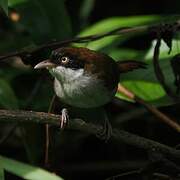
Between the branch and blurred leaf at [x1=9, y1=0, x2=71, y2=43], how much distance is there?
1.64 metres

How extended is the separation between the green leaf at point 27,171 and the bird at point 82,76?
49 centimetres

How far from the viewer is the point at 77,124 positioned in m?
3.17

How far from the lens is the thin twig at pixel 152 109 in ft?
12.6

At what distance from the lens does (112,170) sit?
4910 millimetres

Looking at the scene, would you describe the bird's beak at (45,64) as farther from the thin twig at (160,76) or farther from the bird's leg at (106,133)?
the thin twig at (160,76)

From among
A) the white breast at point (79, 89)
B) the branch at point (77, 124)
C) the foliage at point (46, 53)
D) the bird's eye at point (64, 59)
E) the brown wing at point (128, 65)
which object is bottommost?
the branch at point (77, 124)

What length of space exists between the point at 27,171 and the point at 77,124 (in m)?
0.85

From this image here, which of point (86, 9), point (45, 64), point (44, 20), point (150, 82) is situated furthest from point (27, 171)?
point (86, 9)

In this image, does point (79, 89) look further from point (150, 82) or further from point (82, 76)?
point (150, 82)

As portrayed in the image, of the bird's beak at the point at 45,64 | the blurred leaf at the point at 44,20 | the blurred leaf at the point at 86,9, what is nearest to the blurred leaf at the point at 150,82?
the bird's beak at the point at 45,64

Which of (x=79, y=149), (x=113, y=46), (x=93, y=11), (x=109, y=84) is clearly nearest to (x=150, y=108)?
(x=109, y=84)

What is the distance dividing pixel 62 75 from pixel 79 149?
1424 millimetres

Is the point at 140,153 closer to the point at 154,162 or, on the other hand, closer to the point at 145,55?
the point at 145,55

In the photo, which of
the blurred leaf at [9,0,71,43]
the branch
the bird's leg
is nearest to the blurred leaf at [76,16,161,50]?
the blurred leaf at [9,0,71,43]
